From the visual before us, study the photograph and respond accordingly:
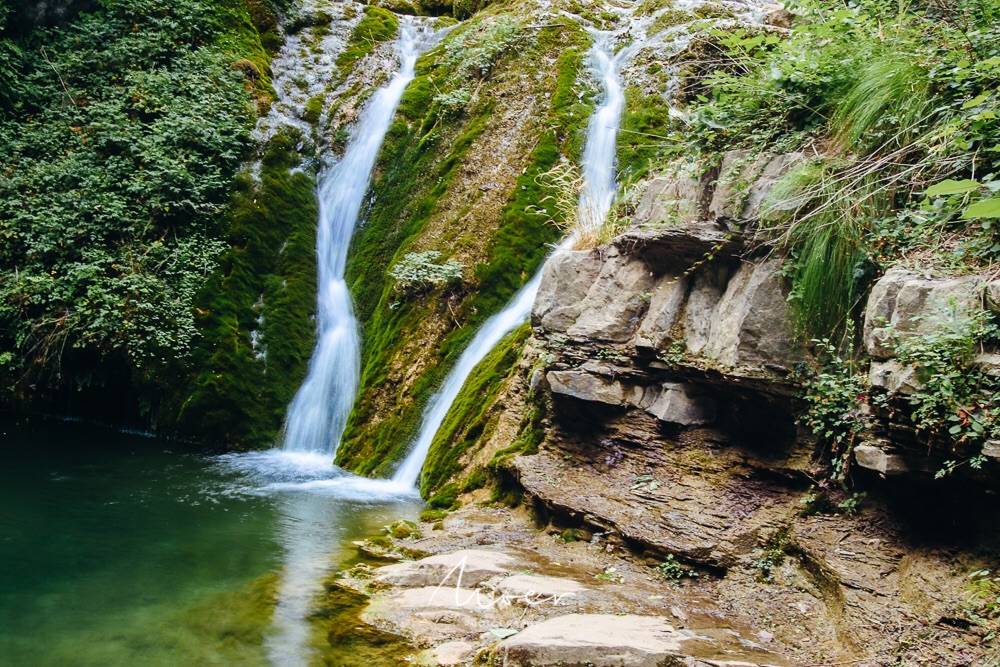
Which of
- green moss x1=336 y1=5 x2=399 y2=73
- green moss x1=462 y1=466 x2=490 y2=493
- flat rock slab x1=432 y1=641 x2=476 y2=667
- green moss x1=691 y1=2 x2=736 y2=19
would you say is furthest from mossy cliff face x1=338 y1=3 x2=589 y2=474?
flat rock slab x1=432 y1=641 x2=476 y2=667

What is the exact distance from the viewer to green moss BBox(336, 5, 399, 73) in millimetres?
14578

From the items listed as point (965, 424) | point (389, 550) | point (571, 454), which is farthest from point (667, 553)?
point (389, 550)

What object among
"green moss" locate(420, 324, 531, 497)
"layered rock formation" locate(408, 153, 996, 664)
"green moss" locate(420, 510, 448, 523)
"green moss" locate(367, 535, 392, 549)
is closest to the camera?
"layered rock formation" locate(408, 153, 996, 664)

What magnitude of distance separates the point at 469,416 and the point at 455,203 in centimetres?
426

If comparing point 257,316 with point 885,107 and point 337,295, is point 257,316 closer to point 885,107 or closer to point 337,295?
point 337,295

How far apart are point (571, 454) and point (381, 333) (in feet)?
16.4

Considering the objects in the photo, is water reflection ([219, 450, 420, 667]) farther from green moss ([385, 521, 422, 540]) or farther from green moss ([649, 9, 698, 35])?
green moss ([649, 9, 698, 35])

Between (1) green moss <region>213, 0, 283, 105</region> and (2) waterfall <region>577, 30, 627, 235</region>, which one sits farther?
(1) green moss <region>213, 0, 283, 105</region>

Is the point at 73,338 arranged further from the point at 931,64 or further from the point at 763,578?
the point at 931,64

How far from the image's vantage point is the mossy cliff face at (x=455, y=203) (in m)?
9.34

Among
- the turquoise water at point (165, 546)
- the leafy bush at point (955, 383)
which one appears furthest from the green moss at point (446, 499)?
the leafy bush at point (955, 383)

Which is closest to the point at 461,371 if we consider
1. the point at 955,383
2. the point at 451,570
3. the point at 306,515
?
the point at 306,515

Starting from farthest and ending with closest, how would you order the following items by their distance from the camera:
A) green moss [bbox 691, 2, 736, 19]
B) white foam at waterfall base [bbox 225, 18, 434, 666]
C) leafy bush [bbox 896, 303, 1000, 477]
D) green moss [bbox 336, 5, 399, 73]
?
1. green moss [bbox 336, 5, 399, 73]
2. green moss [bbox 691, 2, 736, 19]
3. white foam at waterfall base [bbox 225, 18, 434, 666]
4. leafy bush [bbox 896, 303, 1000, 477]

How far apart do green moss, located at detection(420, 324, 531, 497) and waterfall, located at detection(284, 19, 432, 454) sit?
2.49 metres
